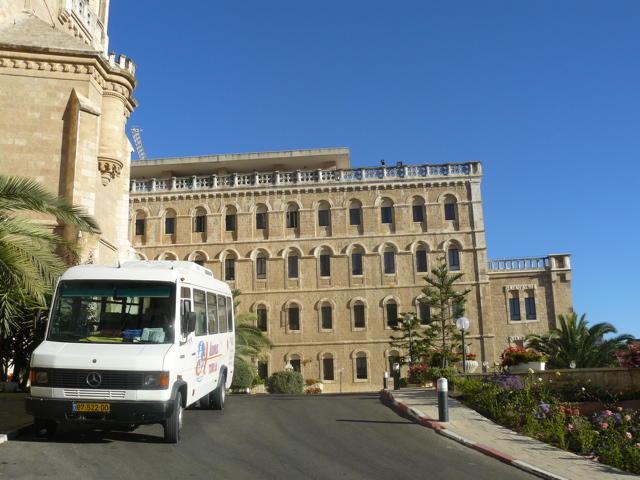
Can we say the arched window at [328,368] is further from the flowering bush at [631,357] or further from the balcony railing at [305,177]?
the flowering bush at [631,357]

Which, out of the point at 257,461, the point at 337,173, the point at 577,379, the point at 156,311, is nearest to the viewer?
the point at 257,461

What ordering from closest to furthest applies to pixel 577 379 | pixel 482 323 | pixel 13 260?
pixel 13 260 < pixel 577 379 < pixel 482 323

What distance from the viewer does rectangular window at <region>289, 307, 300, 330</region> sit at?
39062 mm

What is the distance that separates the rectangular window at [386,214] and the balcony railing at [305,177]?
1.97 meters

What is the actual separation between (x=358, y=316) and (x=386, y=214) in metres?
7.17

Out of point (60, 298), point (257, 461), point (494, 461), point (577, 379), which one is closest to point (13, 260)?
point (60, 298)

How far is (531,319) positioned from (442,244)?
7.94 meters

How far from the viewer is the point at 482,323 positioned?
38.1 metres

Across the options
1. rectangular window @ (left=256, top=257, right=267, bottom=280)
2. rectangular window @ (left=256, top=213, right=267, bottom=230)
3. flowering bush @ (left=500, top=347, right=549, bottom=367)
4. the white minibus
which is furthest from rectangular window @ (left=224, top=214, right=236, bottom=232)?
the white minibus

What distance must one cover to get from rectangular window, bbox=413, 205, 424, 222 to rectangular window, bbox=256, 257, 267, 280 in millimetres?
10580

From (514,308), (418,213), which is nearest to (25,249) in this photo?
(418,213)

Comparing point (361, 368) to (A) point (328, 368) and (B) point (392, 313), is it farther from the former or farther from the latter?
(B) point (392, 313)

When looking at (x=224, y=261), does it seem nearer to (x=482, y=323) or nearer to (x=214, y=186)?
(x=214, y=186)

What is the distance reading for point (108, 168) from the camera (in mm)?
18156
